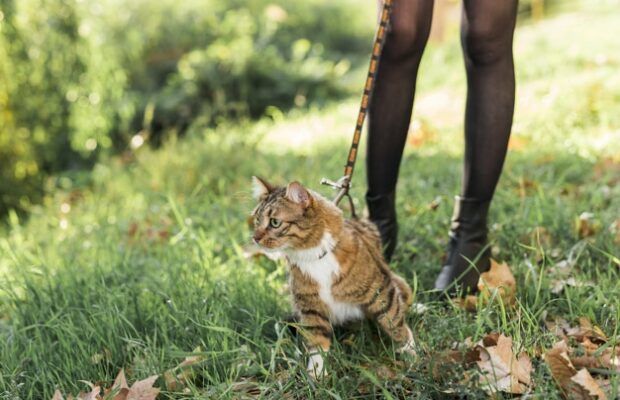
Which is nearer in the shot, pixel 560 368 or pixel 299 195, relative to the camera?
pixel 560 368

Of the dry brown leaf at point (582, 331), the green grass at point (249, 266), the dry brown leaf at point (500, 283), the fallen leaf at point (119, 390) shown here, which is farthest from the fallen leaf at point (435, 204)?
the fallen leaf at point (119, 390)

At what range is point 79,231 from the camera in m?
3.79

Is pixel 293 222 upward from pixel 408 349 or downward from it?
upward

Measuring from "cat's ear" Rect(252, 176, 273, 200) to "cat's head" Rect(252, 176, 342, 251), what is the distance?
0.21 feet

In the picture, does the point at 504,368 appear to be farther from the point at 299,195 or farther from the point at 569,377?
the point at 299,195

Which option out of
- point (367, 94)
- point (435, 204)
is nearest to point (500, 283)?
point (367, 94)

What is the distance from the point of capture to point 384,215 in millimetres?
2518

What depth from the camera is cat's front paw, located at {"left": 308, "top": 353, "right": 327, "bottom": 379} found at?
5.97 feet

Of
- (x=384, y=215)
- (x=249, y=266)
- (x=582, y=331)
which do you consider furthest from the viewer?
(x=249, y=266)

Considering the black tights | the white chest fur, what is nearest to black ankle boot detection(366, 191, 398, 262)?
the black tights

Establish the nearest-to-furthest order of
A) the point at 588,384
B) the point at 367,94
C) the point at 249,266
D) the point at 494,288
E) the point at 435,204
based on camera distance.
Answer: the point at 588,384 → the point at 494,288 → the point at 367,94 → the point at 249,266 → the point at 435,204

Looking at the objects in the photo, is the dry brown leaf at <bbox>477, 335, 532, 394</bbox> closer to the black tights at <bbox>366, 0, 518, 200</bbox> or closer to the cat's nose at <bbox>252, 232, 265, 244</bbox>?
the cat's nose at <bbox>252, 232, 265, 244</bbox>

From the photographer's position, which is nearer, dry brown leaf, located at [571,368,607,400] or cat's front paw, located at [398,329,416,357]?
dry brown leaf, located at [571,368,607,400]

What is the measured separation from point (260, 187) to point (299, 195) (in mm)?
182
